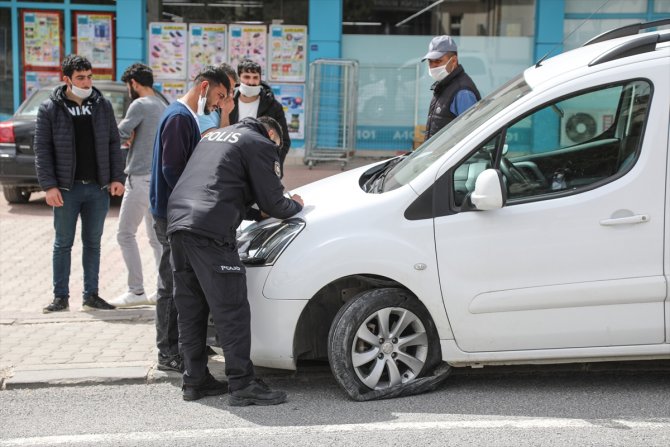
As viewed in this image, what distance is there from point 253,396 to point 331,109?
34.2 feet

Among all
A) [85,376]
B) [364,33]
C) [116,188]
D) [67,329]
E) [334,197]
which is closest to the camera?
[334,197]

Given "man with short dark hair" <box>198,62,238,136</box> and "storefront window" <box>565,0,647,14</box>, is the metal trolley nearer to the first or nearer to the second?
"storefront window" <box>565,0,647,14</box>

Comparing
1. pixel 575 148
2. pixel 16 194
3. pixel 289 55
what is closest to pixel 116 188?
pixel 575 148

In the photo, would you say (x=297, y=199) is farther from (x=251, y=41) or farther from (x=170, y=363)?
(x=251, y=41)

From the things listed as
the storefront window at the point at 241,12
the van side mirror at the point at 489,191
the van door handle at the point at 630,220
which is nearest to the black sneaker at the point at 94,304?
the van side mirror at the point at 489,191

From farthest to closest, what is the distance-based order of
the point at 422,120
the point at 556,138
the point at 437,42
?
the point at 422,120, the point at 437,42, the point at 556,138

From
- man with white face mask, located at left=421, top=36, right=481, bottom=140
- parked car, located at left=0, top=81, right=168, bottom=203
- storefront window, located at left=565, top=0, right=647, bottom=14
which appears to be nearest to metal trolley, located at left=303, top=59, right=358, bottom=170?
storefront window, located at left=565, top=0, right=647, bottom=14

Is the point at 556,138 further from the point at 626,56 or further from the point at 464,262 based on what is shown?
the point at 464,262

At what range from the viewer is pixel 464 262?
5230 mm

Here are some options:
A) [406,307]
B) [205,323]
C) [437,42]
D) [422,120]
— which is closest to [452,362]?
[406,307]

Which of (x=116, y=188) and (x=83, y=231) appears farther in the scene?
(x=83, y=231)

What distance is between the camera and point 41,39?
15922 millimetres

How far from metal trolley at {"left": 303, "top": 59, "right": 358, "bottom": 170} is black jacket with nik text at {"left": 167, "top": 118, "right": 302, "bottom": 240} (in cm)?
988

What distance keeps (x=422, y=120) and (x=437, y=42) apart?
8.06 meters
